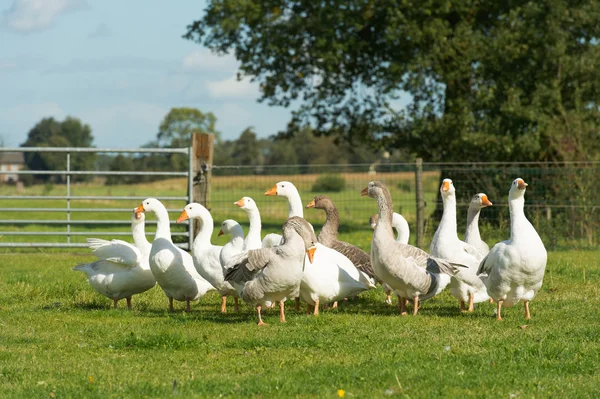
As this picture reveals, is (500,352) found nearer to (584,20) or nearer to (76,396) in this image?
(76,396)

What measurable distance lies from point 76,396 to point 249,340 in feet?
7.37

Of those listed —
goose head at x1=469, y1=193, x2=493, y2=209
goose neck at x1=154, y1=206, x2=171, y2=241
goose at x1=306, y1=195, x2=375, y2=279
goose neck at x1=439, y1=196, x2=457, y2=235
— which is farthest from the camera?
goose at x1=306, y1=195, x2=375, y2=279

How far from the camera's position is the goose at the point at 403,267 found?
9195mm

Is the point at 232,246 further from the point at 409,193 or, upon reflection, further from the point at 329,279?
the point at 409,193

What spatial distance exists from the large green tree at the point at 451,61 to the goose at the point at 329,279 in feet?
40.0

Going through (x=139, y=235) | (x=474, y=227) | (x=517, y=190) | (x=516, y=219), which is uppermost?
(x=517, y=190)

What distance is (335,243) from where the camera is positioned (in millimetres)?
11156

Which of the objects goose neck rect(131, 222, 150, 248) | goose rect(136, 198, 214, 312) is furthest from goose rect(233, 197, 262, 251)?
goose neck rect(131, 222, 150, 248)

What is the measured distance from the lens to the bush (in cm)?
2036

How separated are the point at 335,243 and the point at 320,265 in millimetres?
1668

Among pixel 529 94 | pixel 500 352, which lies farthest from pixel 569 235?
pixel 500 352

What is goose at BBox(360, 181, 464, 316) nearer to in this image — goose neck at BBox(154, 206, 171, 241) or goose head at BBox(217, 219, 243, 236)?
goose head at BBox(217, 219, 243, 236)

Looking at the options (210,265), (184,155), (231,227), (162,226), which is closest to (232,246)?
(210,265)

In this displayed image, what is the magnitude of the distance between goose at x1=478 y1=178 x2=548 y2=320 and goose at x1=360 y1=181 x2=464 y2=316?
595 mm
